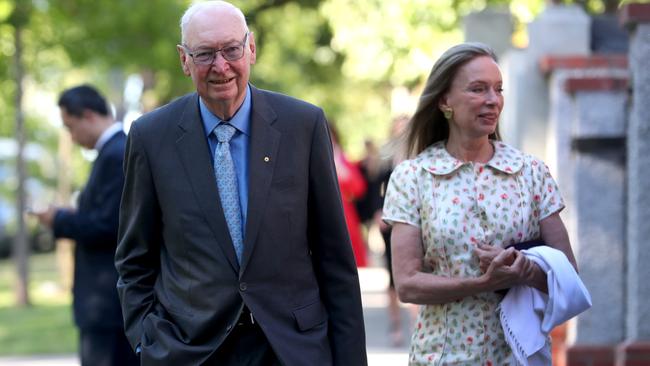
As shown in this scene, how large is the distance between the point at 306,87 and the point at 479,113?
34.8m

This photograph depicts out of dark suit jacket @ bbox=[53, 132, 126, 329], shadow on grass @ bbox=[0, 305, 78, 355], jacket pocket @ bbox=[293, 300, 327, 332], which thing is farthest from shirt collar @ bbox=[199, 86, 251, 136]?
shadow on grass @ bbox=[0, 305, 78, 355]

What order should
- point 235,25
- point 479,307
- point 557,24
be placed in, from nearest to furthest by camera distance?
1. point 235,25
2. point 479,307
3. point 557,24

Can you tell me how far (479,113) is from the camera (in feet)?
16.3

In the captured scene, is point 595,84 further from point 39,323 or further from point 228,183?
point 39,323

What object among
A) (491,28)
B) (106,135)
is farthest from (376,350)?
(106,135)

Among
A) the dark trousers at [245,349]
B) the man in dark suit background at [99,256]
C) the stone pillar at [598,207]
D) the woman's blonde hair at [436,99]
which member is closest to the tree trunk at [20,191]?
the man in dark suit background at [99,256]

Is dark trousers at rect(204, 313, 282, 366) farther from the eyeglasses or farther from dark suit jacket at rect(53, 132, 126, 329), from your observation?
dark suit jacket at rect(53, 132, 126, 329)

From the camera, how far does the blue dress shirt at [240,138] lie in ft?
15.3

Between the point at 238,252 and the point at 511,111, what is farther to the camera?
the point at 511,111

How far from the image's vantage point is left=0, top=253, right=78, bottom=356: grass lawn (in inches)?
558

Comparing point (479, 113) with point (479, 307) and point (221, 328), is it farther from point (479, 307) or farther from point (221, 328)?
point (221, 328)

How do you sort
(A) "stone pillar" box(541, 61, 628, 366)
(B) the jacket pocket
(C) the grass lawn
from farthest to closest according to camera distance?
(C) the grass lawn, (A) "stone pillar" box(541, 61, 628, 366), (B) the jacket pocket

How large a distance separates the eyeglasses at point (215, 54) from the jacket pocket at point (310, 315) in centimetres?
87

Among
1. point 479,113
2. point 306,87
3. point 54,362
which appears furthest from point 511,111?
point 306,87
